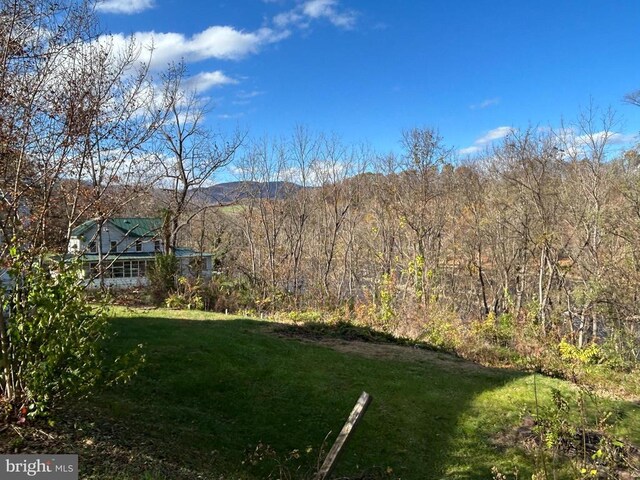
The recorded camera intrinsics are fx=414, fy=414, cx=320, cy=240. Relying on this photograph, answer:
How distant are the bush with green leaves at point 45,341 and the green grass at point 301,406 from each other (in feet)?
2.39

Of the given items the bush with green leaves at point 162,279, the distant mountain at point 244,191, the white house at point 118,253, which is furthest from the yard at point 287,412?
the distant mountain at point 244,191

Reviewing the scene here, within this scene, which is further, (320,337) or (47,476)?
(320,337)

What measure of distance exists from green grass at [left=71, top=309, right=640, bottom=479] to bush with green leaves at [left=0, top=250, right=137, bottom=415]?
73 centimetres

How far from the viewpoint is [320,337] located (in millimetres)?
9344

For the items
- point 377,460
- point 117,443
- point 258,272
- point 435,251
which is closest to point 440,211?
point 435,251

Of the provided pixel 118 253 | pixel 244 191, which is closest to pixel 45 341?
pixel 118 253

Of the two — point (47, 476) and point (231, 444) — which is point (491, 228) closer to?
point (231, 444)

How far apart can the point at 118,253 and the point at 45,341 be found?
3.92 m

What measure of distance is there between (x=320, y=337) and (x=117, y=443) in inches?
245

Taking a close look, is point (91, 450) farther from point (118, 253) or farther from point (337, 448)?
point (118, 253)

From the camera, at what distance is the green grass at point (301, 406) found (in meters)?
4.30

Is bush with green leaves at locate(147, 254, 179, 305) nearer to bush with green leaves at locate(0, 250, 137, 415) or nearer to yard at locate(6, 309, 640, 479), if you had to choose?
yard at locate(6, 309, 640, 479)

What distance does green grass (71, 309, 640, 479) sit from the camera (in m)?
4.30

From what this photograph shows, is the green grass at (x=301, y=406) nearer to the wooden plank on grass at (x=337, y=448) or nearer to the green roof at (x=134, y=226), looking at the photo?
the wooden plank on grass at (x=337, y=448)
